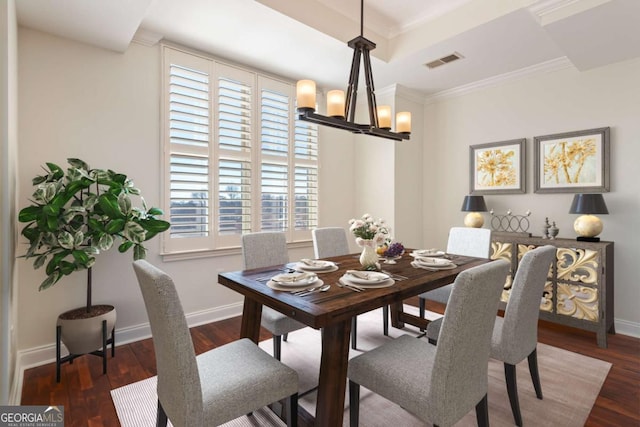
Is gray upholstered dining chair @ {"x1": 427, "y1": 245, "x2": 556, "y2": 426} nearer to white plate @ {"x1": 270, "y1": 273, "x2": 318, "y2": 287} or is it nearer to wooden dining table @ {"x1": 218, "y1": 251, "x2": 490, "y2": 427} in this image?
wooden dining table @ {"x1": 218, "y1": 251, "x2": 490, "y2": 427}

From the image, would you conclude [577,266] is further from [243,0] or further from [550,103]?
[243,0]

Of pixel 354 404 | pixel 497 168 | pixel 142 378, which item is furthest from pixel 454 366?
pixel 497 168

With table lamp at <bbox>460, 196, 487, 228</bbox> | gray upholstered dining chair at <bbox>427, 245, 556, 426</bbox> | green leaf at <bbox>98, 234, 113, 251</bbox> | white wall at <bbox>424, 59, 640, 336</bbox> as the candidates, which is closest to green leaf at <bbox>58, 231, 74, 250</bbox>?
green leaf at <bbox>98, 234, 113, 251</bbox>

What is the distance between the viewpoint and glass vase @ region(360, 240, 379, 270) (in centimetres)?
225

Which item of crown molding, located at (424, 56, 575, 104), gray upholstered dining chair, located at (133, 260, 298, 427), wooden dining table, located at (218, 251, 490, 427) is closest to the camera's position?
gray upholstered dining chair, located at (133, 260, 298, 427)

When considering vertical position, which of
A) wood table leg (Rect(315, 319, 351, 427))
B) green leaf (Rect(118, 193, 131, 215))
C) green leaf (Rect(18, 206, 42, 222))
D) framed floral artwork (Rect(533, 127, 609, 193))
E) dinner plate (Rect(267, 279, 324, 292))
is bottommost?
wood table leg (Rect(315, 319, 351, 427))

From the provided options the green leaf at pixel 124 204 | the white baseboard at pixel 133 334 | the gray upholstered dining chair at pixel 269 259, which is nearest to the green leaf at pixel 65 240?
the green leaf at pixel 124 204

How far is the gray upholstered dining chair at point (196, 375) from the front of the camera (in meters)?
1.21

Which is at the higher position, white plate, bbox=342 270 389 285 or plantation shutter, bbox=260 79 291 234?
plantation shutter, bbox=260 79 291 234

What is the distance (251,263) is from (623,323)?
3.69 metres

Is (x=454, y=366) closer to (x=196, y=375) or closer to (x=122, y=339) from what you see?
(x=196, y=375)

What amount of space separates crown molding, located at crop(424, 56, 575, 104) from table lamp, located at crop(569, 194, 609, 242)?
1.48m

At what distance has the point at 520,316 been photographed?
5.89 ft

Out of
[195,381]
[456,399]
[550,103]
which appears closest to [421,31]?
[550,103]
